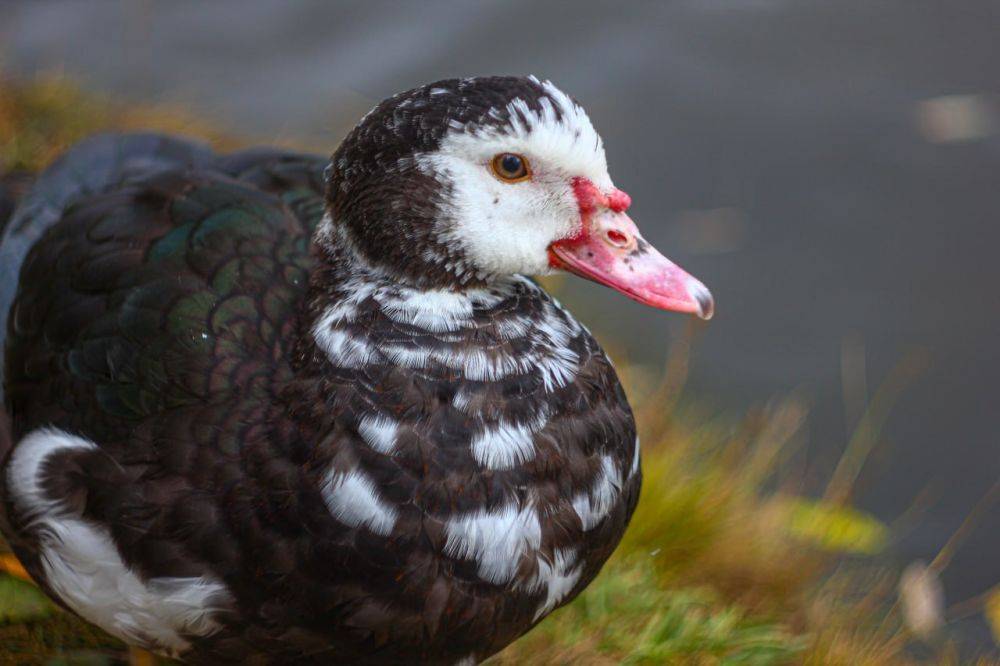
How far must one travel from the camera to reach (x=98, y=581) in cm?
229

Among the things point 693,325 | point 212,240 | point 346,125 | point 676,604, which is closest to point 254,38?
point 346,125

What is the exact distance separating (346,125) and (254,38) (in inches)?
31.2

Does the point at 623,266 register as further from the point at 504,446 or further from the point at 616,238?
the point at 504,446

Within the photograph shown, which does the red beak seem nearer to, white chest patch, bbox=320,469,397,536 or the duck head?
the duck head

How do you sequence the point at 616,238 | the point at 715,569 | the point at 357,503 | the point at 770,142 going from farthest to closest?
the point at 770,142 → the point at 715,569 → the point at 616,238 → the point at 357,503

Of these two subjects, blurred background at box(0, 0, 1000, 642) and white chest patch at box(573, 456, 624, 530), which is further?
blurred background at box(0, 0, 1000, 642)

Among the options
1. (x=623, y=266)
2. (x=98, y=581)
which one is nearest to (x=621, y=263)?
(x=623, y=266)

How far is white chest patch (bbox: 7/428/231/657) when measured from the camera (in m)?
2.18

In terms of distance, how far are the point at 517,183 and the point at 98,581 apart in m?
1.03

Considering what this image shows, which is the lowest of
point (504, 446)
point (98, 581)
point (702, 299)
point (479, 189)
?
point (98, 581)

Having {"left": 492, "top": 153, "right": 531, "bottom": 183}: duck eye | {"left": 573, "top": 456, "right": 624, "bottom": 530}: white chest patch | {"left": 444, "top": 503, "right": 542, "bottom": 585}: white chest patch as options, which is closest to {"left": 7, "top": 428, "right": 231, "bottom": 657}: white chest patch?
{"left": 444, "top": 503, "right": 542, "bottom": 585}: white chest patch

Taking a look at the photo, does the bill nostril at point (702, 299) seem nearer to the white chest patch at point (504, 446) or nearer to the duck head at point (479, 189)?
the duck head at point (479, 189)

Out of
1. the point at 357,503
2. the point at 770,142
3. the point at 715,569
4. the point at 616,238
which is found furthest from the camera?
the point at 770,142

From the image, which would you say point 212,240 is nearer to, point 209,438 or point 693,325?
point 209,438
